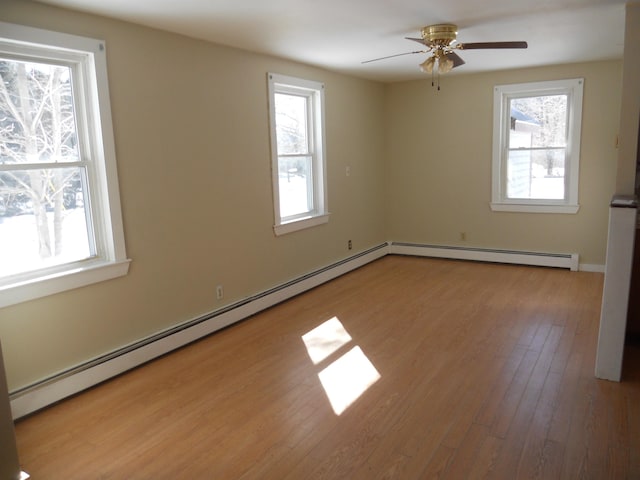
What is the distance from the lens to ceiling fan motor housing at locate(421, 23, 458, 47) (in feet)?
11.7

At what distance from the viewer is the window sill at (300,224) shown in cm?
476

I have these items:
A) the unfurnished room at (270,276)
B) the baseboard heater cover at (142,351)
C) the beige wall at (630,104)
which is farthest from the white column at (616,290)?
the baseboard heater cover at (142,351)

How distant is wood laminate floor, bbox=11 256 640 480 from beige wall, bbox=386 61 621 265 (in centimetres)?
171

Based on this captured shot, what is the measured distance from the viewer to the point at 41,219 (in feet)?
9.57

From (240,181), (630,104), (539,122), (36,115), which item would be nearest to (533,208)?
(539,122)

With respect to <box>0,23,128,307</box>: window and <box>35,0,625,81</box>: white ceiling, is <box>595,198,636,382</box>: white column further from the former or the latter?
<box>0,23,128,307</box>: window

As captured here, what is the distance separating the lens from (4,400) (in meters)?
2.16

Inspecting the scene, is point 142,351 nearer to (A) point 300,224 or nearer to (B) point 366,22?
(A) point 300,224

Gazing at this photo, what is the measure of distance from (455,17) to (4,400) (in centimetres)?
355

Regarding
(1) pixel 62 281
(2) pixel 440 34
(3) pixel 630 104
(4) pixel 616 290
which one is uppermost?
(2) pixel 440 34

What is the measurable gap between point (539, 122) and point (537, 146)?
29 cm

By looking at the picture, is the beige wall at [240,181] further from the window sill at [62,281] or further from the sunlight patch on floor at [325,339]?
the sunlight patch on floor at [325,339]

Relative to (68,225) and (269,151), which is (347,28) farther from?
(68,225)

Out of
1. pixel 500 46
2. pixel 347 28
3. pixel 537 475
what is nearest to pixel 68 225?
→ pixel 347 28
